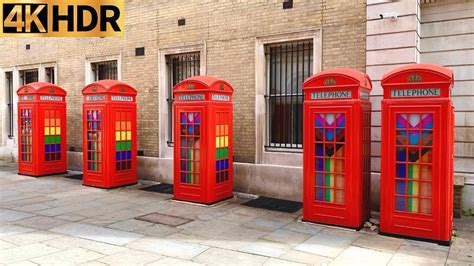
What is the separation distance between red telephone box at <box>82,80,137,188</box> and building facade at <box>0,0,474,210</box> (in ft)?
2.24

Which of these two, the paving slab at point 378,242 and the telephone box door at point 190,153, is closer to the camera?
the paving slab at point 378,242

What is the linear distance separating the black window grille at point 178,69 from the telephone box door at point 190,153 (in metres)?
2.31

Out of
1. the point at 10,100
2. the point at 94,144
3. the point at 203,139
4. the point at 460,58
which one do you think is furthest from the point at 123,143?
the point at 460,58

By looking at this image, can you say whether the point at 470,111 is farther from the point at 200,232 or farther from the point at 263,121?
the point at 200,232

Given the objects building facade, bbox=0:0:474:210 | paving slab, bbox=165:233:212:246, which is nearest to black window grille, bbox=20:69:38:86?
building facade, bbox=0:0:474:210

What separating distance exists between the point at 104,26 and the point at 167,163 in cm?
462

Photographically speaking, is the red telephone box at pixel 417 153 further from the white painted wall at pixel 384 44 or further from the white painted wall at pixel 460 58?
the white painted wall at pixel 460 58

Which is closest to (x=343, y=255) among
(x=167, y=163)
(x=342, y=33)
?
(x=342, y=33)

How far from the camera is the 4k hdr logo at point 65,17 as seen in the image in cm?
1063

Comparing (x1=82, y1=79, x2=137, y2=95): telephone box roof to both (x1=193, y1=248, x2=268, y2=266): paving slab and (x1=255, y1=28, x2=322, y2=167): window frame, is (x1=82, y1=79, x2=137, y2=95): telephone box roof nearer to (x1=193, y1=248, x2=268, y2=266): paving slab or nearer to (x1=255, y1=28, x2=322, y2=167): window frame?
(x1=255, y1=28, x2=322, y2=167): window frame

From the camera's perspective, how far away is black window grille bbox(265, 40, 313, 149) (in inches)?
358

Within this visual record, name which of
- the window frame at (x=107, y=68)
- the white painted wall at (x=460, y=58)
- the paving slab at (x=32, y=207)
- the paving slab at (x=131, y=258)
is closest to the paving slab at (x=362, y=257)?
the paving slab at (x=131, y=258)

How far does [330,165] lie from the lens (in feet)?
22.8

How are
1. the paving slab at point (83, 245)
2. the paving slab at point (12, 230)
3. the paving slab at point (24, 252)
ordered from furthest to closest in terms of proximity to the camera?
the paving slab at point (12, 230), the paving slab at point (83, 245), the paving slab at point (24, 252)
